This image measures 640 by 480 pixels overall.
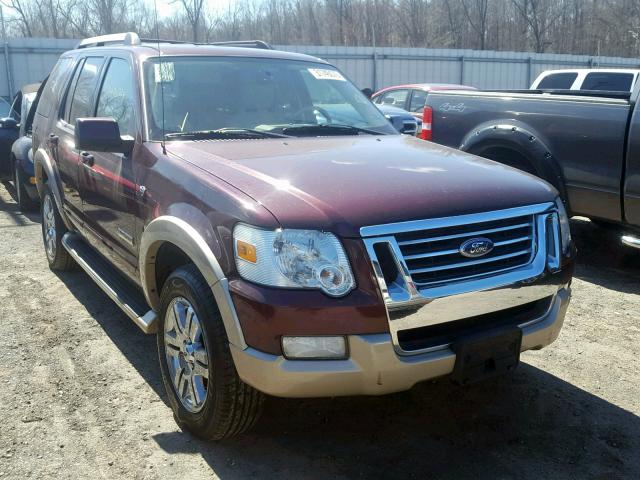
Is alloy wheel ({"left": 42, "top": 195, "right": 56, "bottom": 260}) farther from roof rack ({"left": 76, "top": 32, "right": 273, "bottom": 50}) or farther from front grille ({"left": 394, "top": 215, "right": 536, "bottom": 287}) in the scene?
front grille ({"left": 394, "top": 215, "right": 536, "bottom": 287})

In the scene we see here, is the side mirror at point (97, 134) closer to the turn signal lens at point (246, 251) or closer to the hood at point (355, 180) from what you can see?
the hood at point (355, 180)

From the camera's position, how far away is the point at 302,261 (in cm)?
264

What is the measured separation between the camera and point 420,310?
8.87ft

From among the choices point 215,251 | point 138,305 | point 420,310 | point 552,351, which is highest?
point 215,251

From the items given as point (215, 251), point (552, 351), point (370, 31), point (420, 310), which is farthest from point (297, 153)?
point (370, 31)

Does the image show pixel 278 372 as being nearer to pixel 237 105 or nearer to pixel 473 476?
pixel 473 476

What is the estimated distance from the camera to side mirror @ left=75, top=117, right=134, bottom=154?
143 inches

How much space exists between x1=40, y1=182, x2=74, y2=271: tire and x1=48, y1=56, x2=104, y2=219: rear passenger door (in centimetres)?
52

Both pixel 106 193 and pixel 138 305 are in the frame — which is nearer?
pixel 138 305

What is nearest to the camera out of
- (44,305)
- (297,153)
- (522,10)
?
(297,153)

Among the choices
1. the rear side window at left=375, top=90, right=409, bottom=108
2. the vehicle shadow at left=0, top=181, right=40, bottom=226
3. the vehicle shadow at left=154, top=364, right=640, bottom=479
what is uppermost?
the rear side window at left=375, top=90, right=409, bottom=108

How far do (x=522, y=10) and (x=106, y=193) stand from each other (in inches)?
1679

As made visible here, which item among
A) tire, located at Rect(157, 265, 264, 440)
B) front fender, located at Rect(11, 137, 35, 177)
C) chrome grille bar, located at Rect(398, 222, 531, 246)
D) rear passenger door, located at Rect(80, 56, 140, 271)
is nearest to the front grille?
chrome grille bar, located at Rect(398, 222, 531, 246)

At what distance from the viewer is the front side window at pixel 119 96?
4031 millimetres
